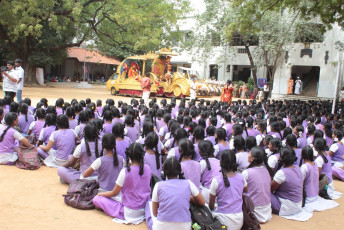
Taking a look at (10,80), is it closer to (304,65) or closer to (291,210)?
(291,210)

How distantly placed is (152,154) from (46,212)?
4.60 feet

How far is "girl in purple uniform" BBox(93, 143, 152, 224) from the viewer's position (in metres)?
3.51

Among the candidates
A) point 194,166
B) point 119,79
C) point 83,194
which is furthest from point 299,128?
point 119,79

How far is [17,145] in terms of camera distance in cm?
535

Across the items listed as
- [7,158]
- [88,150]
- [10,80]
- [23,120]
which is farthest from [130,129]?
[10,80]

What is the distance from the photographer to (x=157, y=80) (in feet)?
62.8

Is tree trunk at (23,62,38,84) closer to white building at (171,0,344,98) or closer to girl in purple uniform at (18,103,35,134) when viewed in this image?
white building at (171,0,344,98)

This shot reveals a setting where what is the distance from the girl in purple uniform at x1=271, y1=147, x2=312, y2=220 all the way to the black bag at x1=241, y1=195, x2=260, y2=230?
688mm

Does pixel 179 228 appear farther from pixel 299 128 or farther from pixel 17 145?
pixel 299 128

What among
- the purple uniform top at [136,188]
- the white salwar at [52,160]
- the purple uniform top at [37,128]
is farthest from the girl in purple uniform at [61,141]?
the purple uniform top at [136,188]

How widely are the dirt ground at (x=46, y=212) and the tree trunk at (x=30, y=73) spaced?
1931 cm

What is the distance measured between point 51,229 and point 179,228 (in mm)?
1308

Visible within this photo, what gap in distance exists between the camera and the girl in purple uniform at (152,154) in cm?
404

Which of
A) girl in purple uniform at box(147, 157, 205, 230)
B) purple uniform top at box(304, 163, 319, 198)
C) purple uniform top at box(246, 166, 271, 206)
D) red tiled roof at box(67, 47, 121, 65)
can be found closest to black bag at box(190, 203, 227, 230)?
girl in purple uniform at box(147, 157, 205, 230)
